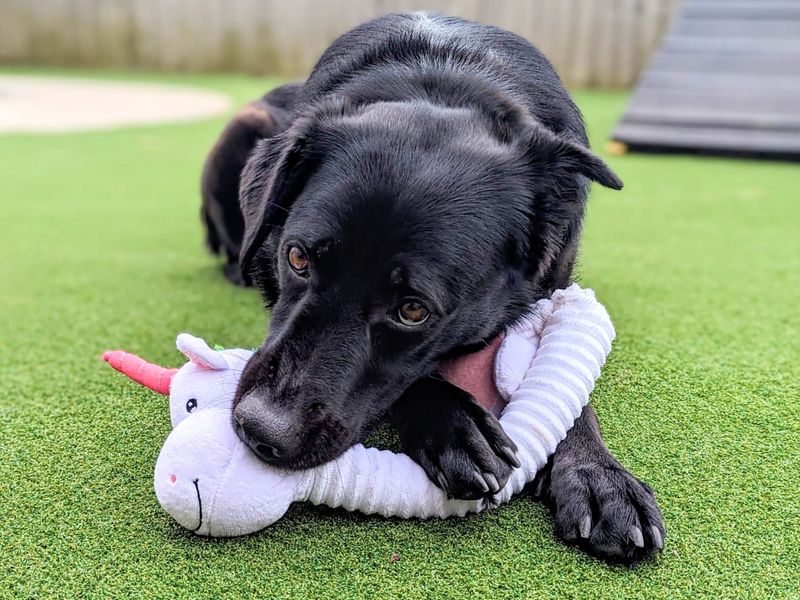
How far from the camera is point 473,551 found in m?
1.63

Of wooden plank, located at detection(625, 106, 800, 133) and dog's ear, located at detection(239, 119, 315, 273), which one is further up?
dog's ear, located at detection(239, 119, 315, 273)

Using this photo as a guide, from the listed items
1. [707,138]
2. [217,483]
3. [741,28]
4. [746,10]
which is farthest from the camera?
[746,10]

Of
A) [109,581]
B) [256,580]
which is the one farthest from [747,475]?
[109,581]

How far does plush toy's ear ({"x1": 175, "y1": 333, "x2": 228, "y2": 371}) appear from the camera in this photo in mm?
1801

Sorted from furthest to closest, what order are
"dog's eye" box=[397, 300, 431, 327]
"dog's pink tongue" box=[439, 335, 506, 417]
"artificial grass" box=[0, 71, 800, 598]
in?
"dog's pink tongue" box=[439, 335, 506, 417], "dog's eye" box=[397, 300, 431, 327], "artificial grass" box=[0, 71, 800, 598]

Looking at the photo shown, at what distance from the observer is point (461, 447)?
169cm

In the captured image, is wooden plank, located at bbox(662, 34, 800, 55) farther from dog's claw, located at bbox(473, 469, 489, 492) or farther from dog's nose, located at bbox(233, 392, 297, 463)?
dog's nose, located at bbox(233, 392, 297, 463)

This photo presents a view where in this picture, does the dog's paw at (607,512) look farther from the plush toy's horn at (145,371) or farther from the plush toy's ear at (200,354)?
the plush toy's horn at (145,371)

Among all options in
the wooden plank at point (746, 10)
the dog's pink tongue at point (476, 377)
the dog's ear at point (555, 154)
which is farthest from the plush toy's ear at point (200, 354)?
the wooden plank at point (746, 10)

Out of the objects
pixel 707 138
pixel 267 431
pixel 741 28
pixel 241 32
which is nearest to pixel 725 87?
pixel 707 138

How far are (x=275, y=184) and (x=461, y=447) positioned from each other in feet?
2.63

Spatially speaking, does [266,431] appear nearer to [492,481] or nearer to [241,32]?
[492,481]

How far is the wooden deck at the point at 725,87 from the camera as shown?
6473 millimetres

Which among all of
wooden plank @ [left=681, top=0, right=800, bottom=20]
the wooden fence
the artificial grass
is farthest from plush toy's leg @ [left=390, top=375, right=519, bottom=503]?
the wooden fence
